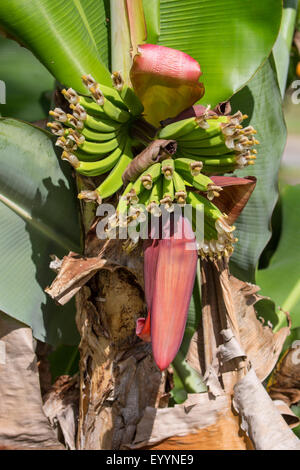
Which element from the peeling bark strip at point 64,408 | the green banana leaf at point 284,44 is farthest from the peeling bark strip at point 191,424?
the green banana leaf at point 284,44

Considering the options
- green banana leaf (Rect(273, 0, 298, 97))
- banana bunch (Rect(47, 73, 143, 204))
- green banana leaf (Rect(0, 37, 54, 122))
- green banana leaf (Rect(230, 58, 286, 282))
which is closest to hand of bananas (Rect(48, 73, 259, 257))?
banana bunch (Rect(47, 73, 143, 204))

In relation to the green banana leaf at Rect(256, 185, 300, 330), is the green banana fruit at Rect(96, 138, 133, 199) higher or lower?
higher

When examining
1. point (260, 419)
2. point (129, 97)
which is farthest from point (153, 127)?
point (260, 419)

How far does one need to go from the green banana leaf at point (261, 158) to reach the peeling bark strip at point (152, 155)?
0.96 feet

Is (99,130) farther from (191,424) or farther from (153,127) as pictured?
(191,424)

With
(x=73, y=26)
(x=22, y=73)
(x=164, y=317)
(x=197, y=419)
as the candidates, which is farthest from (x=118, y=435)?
(x=22, y=73)

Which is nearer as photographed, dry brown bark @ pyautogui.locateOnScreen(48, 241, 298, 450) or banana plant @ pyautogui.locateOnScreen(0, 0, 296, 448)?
banana plant @ pyautogui.locateOnScreen(0, 0, 296, 448)

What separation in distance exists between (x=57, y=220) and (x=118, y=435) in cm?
39

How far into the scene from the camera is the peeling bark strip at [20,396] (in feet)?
2.96

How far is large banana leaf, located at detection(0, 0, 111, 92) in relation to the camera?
81 cm

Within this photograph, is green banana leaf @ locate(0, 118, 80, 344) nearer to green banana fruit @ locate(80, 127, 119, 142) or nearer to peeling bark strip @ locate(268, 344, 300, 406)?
green banana fruit @ locate(80, 127, 119, 142)

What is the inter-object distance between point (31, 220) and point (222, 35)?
442 mm

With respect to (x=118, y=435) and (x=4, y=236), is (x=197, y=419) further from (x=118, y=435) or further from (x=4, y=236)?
(x=4, y=236)

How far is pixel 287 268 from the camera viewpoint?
1.24 m
